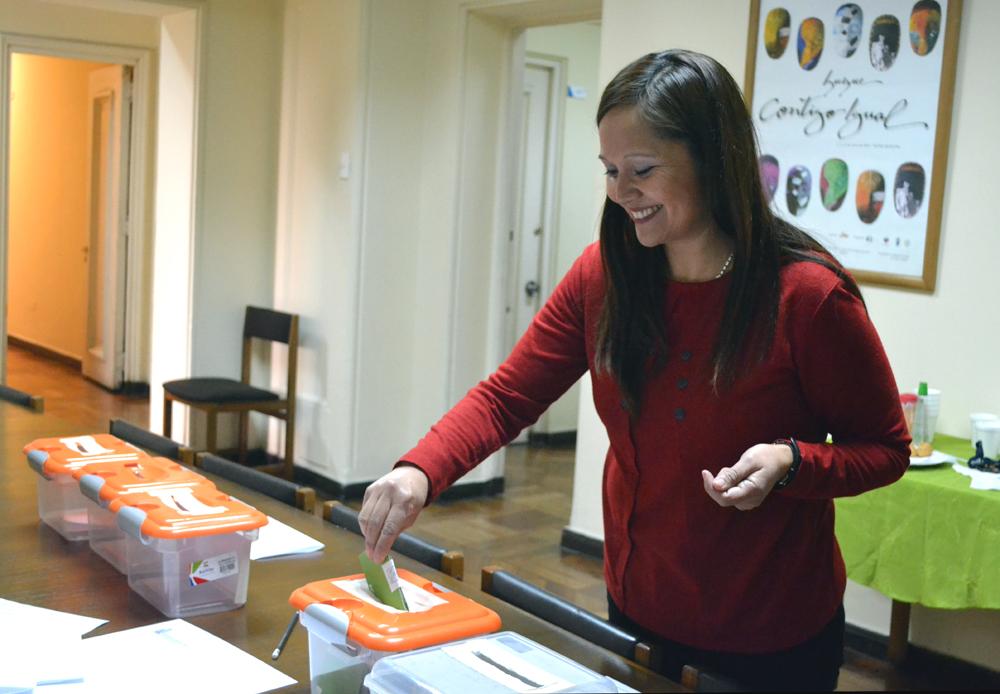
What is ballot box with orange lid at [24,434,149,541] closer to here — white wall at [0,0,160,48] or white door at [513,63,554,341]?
white door at [513,63,554,341]

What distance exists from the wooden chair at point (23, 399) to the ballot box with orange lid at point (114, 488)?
1.28 meters

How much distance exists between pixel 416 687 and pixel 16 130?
979 cm

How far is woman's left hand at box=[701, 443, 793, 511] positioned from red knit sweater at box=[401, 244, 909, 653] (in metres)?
0.06

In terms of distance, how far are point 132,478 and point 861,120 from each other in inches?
106

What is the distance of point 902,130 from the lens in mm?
3512

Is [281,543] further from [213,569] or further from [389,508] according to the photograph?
[389,508]

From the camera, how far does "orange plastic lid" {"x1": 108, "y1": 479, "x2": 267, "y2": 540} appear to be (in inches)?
64.2

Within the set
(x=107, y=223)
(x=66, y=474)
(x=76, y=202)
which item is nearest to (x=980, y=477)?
(x=66, y=474)

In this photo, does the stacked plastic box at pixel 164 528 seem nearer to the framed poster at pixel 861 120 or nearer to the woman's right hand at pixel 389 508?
the woman's right hand at pixel 389 508

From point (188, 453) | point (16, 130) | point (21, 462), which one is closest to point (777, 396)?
point (188, 453)

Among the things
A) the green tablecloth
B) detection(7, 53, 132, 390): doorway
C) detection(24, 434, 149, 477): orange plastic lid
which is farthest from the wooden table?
detection(7, 53, 132, 390): doorway

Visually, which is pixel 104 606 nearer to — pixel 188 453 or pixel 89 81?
pixel 188 453

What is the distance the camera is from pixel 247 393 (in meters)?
5.41

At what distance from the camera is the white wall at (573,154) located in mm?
6746
